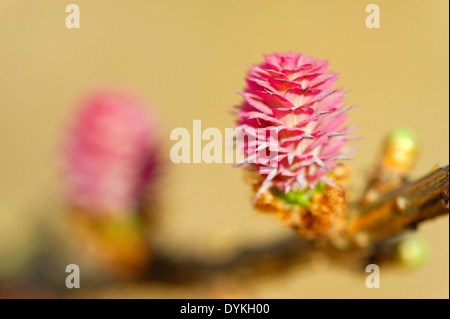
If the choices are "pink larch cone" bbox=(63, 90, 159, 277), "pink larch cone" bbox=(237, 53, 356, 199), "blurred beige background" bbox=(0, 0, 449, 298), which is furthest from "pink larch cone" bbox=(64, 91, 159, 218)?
"blurred beige background" bbox=(0, 0, 449, 298)

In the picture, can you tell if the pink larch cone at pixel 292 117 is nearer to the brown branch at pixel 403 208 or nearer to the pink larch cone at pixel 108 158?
the brown branch at pixel 403 208

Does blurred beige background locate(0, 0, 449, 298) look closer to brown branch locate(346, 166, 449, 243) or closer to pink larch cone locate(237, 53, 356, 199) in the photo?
brown branch locate(346, 166, 449, 243)

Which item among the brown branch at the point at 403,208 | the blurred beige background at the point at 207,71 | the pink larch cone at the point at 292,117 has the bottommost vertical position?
the brown branch at the point at 403,208

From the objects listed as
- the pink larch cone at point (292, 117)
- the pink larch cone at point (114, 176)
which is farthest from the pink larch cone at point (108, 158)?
the pink larch cone at point (292, 117)

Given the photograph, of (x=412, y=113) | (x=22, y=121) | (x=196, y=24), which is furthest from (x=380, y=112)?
(x=22, y=121)

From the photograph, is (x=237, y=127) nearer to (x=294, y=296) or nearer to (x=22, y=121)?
(x=294, y=296)
